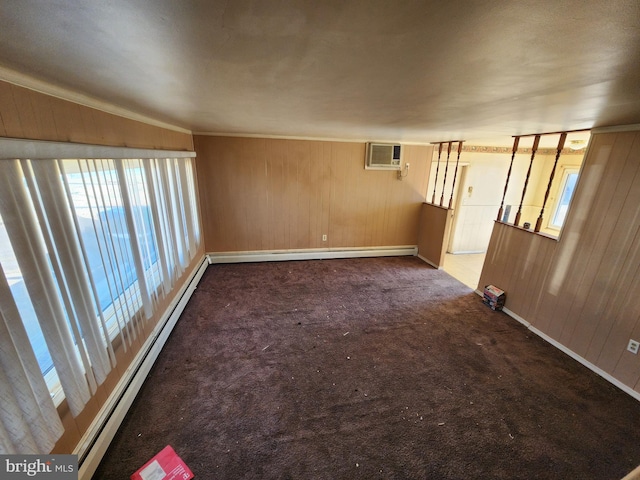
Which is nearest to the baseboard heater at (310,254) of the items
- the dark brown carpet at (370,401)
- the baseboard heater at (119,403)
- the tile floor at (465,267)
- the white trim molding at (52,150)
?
the tile floor at (465,267)

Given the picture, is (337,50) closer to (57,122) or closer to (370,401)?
(57,122)

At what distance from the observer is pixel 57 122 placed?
1322 mm

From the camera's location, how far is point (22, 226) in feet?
3.49

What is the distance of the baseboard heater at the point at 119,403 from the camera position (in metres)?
1.42

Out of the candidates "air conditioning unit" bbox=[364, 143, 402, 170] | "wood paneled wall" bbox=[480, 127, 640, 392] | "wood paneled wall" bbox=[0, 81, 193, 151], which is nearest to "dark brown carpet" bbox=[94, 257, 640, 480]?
"wood paneled wall" bbox=[480, 127, 640, 392]

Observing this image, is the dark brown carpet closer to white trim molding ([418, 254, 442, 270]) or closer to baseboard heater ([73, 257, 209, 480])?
baseboard heater ([73, 257, 209, 480])

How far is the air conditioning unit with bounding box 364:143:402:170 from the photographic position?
14.1 ft

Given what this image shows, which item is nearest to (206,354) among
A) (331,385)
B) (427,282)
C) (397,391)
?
(331,385)

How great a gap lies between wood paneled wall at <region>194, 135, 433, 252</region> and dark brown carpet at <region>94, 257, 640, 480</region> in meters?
1.60

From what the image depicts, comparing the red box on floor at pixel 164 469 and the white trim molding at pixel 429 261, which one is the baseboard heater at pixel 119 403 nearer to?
the red box on floor at pixel 164 469

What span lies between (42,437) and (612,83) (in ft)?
9.48

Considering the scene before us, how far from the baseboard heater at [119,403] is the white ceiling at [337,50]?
1.82m

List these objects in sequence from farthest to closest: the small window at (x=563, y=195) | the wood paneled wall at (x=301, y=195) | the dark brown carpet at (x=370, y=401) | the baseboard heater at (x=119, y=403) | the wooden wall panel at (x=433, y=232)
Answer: the small window at (x=563, y=195), the wooden wall panel at (x=433, y=232), the wood paneled wall at (x=301, y=195), the dark brown carpet at (x=370, y=401), the baseboard heater at (x=119, y=403)

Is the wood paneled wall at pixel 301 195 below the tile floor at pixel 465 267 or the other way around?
the other way around
